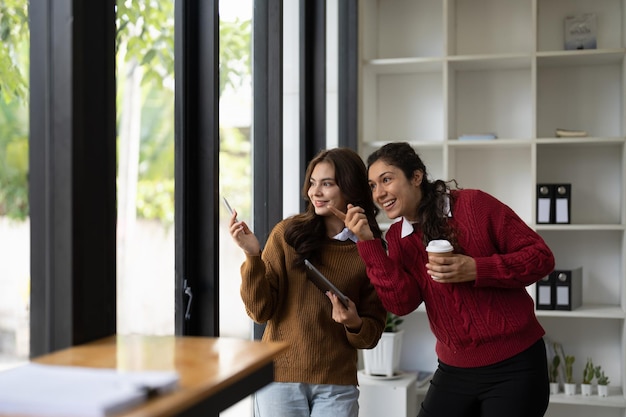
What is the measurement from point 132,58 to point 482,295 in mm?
1227

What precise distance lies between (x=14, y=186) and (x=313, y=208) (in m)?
1.08

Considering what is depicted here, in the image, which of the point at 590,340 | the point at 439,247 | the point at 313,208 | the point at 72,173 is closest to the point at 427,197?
the point at 439,247

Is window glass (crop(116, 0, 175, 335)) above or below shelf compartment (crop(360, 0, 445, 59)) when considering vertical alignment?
below

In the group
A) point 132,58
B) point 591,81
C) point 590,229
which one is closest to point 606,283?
point 590,229

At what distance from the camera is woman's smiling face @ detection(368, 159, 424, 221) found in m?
2.40

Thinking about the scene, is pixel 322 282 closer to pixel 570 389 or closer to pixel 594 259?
pixel 570 389

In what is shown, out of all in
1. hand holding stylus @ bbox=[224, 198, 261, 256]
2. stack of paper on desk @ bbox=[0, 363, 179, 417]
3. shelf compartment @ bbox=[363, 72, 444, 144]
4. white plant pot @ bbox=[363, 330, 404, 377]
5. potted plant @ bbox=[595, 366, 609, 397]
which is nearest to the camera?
stack of paper on desk @ bbox=[0, 363, 179, 417]

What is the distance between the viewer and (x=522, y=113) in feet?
14.0

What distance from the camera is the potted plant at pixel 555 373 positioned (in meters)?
3.94

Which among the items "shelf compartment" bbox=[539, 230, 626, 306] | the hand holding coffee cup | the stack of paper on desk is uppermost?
the hand holding coffee cup

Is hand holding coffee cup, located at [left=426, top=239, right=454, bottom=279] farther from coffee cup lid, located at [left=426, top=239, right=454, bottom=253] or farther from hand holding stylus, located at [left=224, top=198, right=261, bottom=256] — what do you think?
hand holding stylus, located at [left=224, top=198, right=261, bottom=256]

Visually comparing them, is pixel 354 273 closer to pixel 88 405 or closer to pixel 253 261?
pixel 253 261

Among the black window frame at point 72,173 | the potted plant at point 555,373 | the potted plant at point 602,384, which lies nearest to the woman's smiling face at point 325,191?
the black window frame at point 72,173

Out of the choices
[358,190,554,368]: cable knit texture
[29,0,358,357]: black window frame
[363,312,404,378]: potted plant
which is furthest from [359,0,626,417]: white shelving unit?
[29,0,358,357]: black window frame
